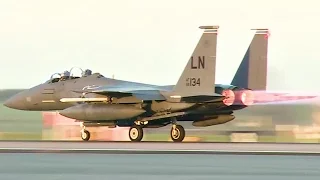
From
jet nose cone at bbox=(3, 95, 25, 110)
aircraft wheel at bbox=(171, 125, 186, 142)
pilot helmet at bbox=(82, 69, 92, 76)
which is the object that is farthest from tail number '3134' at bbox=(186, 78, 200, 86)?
jet nose cone at bbox=(3, 95, 25, 110)

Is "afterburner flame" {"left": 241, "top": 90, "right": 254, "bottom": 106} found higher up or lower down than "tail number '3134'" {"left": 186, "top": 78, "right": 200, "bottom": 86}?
lower down

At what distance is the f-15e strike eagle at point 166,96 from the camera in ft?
122

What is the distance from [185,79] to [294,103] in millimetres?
8536

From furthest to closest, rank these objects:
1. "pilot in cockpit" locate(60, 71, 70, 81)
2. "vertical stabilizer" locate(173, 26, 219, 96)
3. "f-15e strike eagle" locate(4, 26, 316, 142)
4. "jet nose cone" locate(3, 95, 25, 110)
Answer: "jet nose cone" locate(3, 95, 25, 110) < "pilot in cockpit" locate(60, 71, 70, 81) < "f-15e strike eagle" locate(4, 26, 316, 142) < "vertical stabilizer" locate(173, 26, 219, 96)

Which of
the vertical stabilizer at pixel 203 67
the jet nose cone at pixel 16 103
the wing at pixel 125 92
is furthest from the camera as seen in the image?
the jet nose cone at pixel 16 103

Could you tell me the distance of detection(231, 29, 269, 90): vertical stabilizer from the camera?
1604 inches
